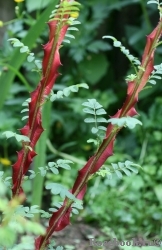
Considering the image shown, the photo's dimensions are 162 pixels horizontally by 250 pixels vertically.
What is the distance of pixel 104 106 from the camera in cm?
→ 200

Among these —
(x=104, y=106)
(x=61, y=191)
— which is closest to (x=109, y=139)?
(x=61, y=191)

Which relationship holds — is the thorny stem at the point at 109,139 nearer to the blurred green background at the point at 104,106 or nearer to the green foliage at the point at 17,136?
the green foliage at the point at 17,136

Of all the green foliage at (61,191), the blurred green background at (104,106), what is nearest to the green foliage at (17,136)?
the green foliage at (61,191)

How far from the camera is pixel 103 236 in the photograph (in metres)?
1.52

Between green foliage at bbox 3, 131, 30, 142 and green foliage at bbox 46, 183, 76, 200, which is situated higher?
green foliage at bbox 3, 131, 30, 142

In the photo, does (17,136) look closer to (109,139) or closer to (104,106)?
(109,139)

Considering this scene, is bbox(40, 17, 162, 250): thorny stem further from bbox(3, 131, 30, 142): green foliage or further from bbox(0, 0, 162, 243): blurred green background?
bbox(0, 0, 162, 243): blurred green background

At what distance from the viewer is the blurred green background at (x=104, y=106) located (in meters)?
1.53

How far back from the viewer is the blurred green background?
1.53m

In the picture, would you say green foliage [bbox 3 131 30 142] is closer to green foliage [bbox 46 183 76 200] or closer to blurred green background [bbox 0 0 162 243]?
green foliage [bbox 46 183 76 200]

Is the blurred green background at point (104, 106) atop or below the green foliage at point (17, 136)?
below

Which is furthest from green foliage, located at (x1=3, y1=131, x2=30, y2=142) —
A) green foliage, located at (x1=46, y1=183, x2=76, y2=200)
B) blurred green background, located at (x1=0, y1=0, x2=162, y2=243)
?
blurred green background, located at (x1=0, y1=0, x2=162, y2=243)

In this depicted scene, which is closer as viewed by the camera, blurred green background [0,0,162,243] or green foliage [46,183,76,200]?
green foliage [46,183,76,200]

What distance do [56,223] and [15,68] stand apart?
585mm
